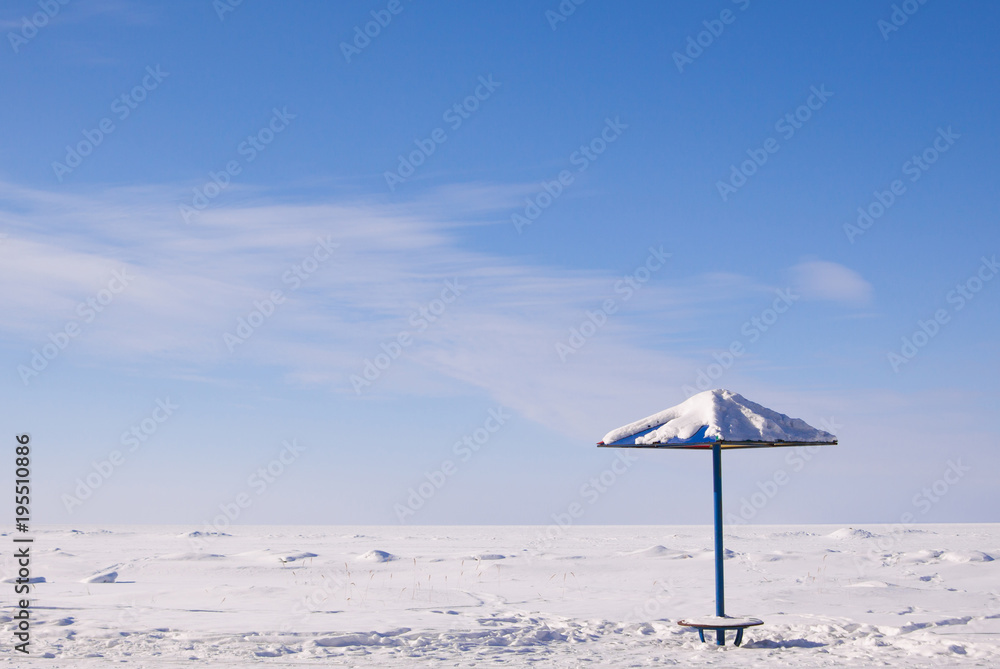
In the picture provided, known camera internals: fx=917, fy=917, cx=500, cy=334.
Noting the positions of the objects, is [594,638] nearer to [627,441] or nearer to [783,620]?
[627,441]

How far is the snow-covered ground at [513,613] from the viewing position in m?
9.96

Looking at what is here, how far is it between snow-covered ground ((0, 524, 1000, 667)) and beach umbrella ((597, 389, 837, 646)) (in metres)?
0.70

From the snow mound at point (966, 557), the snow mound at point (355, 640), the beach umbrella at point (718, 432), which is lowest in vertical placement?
the snow mound at point (355, 640)

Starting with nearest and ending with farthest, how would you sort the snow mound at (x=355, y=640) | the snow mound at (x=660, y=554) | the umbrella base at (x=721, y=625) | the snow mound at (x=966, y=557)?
1. the umbrella base at (x=721, y=625)
2. the snow mound at (x=355, y=640)
3. the snow mound at (x=966, y=557)
4. the snow mound at (x=660, y=554)

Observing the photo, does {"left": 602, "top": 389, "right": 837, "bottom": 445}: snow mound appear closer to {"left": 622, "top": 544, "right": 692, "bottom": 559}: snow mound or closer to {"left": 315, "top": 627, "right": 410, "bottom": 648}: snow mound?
{"left": 315, "top": 627, "right": 410, "bottom": 648}: snow mound

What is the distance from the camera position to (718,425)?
10477 millimetres

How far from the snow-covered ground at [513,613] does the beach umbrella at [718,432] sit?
70cm

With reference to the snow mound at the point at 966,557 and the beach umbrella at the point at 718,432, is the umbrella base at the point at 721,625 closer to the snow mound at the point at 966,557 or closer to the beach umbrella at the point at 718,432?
the beach umbrella at the point at 718,432

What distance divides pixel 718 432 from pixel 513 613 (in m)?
5.10

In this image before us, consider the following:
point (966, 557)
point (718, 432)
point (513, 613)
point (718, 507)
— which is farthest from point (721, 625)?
point (966, 557)

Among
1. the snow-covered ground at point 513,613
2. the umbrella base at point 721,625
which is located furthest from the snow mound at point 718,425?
the snow-covered ground at point 513,613

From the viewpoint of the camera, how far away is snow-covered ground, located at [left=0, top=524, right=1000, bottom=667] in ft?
32.7

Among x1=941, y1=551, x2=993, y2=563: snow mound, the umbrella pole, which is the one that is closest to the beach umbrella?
the umbrella pole

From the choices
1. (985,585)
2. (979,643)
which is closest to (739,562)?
(985,585)
